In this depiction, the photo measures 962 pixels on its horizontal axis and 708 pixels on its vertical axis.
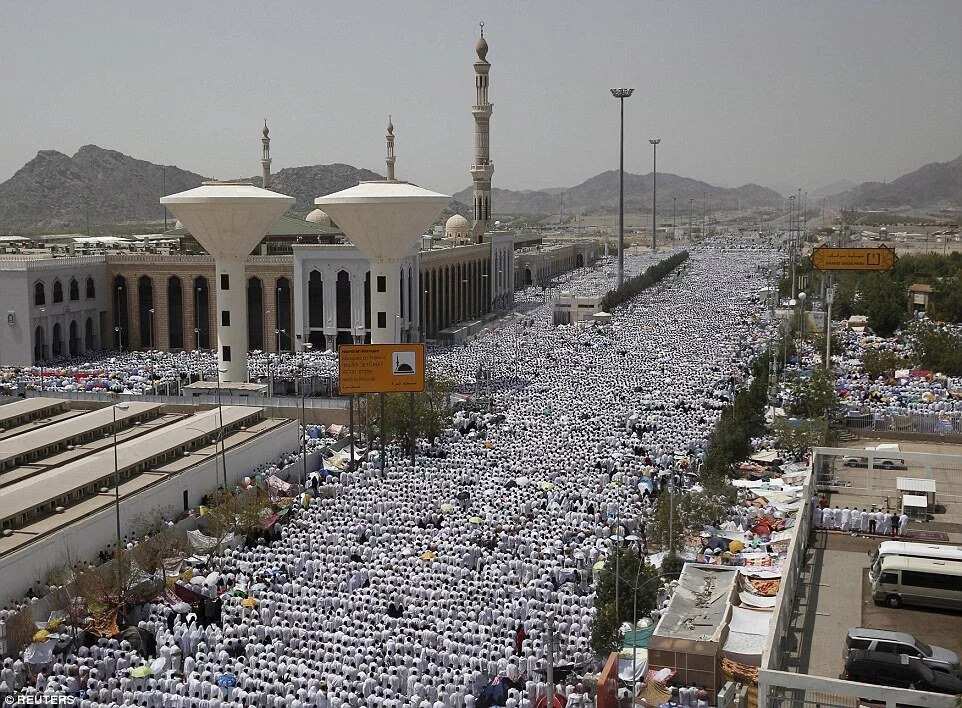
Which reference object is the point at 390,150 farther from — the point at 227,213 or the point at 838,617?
the point at 838,617

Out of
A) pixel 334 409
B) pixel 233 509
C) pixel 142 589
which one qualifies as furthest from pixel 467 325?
pixel 142 589

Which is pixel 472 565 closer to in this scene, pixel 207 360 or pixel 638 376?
pixel 638 376

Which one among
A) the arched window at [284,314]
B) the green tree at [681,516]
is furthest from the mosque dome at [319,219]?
the green tree at [681,516]

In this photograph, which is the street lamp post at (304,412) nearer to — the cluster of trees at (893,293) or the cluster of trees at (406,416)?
the cluster of trees at (406,416)

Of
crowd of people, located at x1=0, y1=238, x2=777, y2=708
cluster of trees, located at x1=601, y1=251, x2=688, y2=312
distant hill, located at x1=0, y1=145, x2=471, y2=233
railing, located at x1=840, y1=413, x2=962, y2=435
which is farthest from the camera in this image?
distant hill, located at x1=0, y1=145, x2=471, y2=233

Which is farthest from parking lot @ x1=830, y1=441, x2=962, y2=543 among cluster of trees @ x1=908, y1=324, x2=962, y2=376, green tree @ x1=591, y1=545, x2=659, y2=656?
cluster of trees @ x1=908, y1=324, x2=962, y2=376

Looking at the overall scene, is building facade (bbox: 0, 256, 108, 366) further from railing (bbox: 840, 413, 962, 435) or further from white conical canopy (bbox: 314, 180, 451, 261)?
railing (bbox: 840, 413, 962, 435)

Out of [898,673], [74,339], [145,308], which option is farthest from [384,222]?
[898,673]
